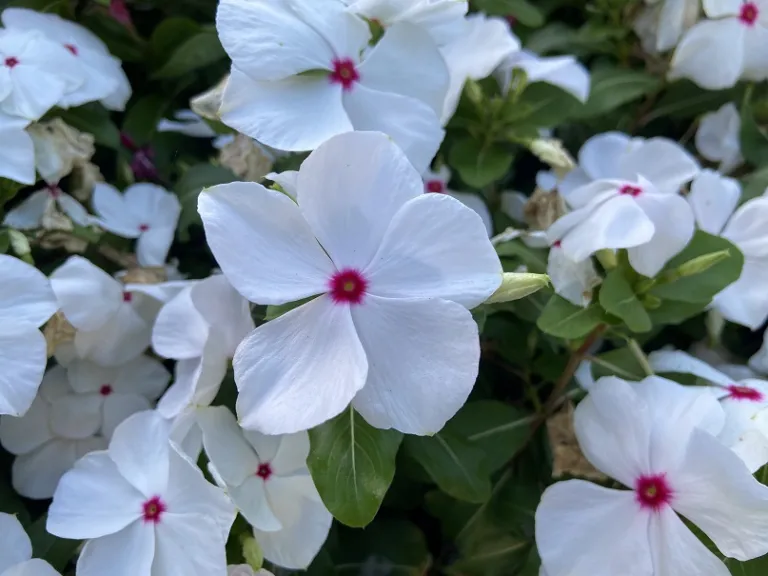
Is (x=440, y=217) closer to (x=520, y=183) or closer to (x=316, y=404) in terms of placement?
(x=316, y=404)

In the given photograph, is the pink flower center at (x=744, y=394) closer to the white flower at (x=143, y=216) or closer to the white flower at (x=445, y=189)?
the white flower at (x=445, y=189)

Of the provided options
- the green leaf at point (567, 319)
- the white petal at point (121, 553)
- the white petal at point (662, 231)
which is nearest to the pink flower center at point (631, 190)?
the white petal at point (662, 231)

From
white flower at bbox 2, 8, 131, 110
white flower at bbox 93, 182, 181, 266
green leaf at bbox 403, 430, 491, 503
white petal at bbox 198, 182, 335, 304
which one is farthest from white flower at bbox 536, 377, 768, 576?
white flower at bbox 2, 8, 131, 110

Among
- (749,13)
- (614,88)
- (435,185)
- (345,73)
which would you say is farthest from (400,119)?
(749,13)

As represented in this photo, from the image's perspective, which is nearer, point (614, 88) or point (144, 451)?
point (144, 451)

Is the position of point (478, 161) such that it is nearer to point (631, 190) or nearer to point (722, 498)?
point (631, 190)

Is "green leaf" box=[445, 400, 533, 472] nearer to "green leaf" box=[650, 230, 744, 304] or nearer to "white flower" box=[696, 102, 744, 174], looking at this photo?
"green leaf" box=[650, 230, 744, 304]
